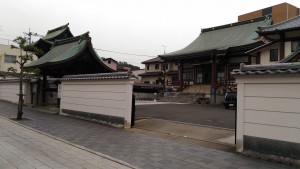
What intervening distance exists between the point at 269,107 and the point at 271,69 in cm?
109

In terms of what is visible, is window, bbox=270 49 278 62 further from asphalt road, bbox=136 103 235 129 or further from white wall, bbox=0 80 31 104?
white wall, bbox=0 80 31 104

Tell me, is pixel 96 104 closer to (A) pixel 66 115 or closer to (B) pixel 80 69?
(A) pixel 66 115

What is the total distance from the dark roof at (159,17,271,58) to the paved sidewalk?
2435cm

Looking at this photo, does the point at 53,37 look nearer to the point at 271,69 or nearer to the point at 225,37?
the point at 225,37

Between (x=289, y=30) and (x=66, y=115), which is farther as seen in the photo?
(x=289, y=30)

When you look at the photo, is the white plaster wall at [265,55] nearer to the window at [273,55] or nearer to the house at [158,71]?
the window at [273,55]

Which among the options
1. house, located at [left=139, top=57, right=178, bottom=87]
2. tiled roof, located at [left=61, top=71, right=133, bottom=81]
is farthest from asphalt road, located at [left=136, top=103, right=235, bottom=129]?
house, located at [left=139, top=57, right=178, bottom=87]

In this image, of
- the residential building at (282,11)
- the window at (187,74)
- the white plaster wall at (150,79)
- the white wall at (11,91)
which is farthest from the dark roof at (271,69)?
the residential building at (282,11)

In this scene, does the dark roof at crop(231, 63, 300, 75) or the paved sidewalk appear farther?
the dark roof at crop(231, 63, 300, 75)

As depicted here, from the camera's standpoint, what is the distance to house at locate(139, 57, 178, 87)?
49.3 metres

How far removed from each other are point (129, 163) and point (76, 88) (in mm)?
10622

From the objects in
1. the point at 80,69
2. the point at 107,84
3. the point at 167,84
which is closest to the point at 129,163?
the point at 107,84

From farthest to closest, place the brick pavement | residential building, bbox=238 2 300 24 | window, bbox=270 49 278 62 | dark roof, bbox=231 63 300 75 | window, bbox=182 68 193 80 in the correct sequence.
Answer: residential building, bbox=238 2 300 24
window, bbox=182 68 193 80
window, bbox=270 49 278 62
dark roof, bbox=231 63 300 75
the brick pavement

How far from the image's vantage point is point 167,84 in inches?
1672
